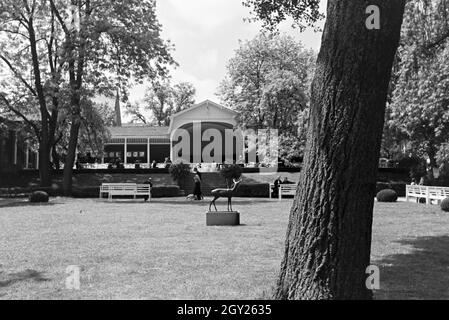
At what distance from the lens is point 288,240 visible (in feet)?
15.5

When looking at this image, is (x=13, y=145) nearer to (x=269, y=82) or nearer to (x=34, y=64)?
(x=34, y=64)

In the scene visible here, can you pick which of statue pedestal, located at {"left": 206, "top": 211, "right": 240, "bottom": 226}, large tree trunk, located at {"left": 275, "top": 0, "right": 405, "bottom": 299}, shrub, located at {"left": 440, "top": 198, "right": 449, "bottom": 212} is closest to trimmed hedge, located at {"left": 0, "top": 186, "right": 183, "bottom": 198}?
statue pedestal, located at {"left": 206, "top": 211, "right": 240, "bottom": 226}

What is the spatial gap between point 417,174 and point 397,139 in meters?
5.01

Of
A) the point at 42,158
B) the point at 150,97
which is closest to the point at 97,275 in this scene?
the point at 42,158

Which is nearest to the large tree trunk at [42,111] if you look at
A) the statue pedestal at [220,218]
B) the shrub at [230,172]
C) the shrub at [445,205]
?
the shrub at [230,172]

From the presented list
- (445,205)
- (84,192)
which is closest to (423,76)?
(445,205)

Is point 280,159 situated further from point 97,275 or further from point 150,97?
point 150,97

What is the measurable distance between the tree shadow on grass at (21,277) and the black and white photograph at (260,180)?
0.15ft

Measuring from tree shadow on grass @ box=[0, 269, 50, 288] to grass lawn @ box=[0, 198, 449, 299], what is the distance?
0.01m

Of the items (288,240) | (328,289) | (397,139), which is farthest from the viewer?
(397,139)

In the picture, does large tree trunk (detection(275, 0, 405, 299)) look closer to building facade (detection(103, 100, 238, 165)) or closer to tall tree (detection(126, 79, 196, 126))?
building facade (detection(103, 100, 238, 165))

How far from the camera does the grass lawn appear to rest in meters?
6.08

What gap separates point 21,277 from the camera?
682cm

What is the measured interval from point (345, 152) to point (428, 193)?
20.3 m
